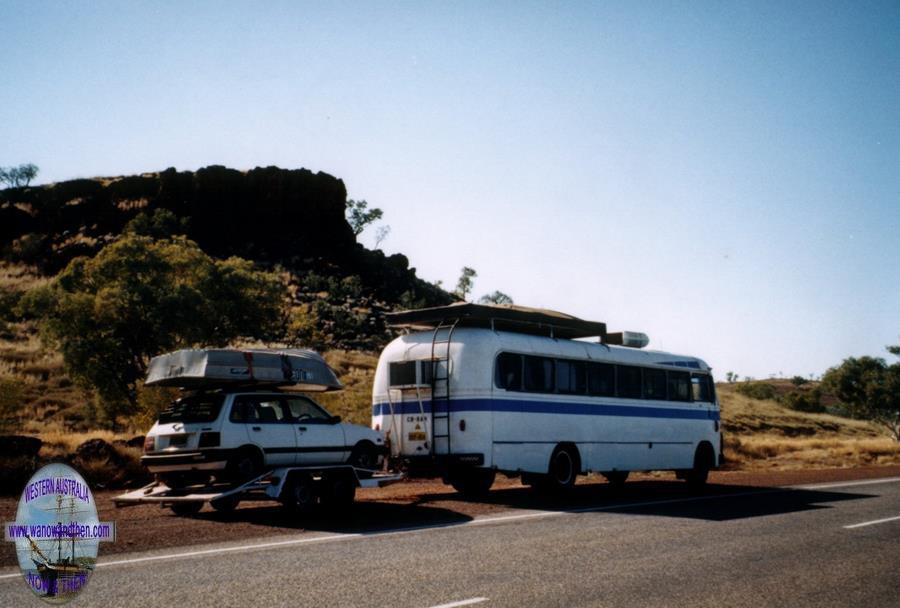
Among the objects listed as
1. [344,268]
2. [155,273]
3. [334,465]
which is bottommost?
[334,465]

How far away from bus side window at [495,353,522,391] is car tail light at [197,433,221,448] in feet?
16.9

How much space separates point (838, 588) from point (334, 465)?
766 centimetres

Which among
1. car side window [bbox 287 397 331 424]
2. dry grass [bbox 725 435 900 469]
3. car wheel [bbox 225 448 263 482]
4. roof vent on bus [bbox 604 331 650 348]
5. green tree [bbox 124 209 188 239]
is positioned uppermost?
green tree [bbox 124 209 188 239]

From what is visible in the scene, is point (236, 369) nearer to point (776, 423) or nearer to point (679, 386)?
point (679, 386)

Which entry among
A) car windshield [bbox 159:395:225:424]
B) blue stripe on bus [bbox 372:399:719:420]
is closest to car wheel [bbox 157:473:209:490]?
car windshield [bbox 159:395:225:424]

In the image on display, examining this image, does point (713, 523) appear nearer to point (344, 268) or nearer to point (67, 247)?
point (344, 268)

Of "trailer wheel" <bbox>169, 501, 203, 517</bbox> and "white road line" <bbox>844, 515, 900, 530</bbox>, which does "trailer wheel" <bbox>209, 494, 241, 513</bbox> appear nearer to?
"trailer wheel" <bbox>169, 501, 203, 517</bbox>

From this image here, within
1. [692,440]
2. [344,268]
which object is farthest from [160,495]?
[344,268]

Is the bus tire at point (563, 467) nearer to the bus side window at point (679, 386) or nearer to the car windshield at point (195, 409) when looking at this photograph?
the bus side window at point (679, 386)

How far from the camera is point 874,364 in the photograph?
231 feet

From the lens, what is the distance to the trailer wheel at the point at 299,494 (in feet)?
40.0

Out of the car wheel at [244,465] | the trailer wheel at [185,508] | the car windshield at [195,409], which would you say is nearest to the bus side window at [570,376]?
the car wheel at [244,465]

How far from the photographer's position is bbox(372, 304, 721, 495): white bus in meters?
14.7

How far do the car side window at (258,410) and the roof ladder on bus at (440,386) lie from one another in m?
3.09
